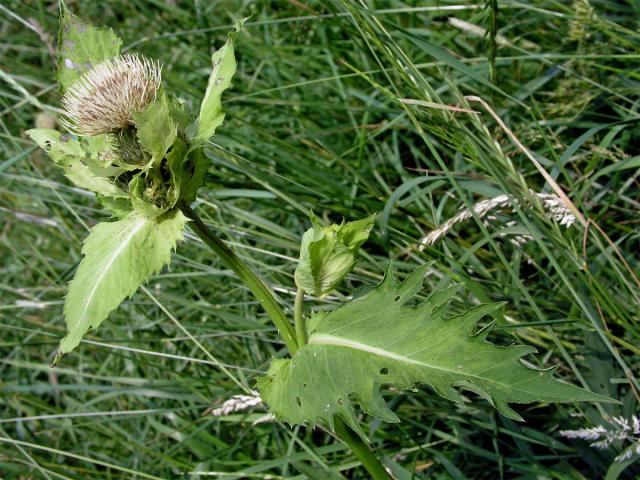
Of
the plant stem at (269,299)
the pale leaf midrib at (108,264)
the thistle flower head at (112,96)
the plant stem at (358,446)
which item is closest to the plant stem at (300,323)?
the plant stem at (269,299)

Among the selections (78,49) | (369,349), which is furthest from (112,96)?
(369,349)

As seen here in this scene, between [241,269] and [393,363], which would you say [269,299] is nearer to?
[241,269]

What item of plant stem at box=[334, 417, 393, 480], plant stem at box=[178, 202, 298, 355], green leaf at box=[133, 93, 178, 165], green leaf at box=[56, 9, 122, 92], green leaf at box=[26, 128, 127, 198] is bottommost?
plant stem at box=[334, 417, 393, 480]

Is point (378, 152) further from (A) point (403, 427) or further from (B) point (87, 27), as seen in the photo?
(B) point (87, 27)

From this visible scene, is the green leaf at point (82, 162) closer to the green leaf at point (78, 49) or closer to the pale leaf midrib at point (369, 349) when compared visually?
the green leaf at point (78, 49)

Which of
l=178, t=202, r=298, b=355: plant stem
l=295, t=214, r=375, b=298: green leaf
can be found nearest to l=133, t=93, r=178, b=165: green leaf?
l=178, t=202, r=298, b=355: plant stem

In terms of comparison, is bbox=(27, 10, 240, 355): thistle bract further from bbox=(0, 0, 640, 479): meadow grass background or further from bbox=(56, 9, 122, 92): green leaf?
bbox=(0, 0, 640, 479): meadow grass background
